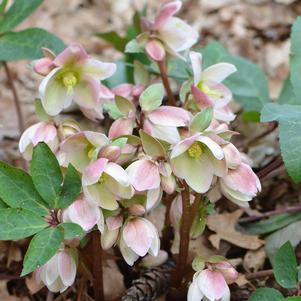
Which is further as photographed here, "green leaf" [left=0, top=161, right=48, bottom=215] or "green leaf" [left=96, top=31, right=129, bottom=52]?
"green leaf" [left=96, top=31, right=129, bottom=52]

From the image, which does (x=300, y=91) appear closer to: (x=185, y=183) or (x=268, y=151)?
(x=268, y=151)

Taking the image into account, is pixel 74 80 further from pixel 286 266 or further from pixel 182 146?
pixel 286 266

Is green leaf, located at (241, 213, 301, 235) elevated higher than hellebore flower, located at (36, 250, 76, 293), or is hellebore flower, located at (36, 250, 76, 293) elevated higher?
hellebore flower, located at (36, 250, 76, 293)

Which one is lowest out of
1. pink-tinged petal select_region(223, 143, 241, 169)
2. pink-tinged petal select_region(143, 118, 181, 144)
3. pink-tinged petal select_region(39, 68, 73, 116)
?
pink-tinged petal select_region(223, 143, 241, 169)

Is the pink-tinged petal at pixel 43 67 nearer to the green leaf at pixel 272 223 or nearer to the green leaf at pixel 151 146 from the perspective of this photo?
the green leaf at pixel 151 146

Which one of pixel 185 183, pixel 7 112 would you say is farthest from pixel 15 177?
pixel 7 112

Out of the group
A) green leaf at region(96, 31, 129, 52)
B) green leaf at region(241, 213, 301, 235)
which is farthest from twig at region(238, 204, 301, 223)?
green leaf at region(96, 31, 129, 52)

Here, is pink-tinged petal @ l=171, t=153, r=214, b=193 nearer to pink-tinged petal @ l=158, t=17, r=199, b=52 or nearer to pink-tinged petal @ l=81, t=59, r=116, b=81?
pink-tinged petal @ l=81, t=59, r=116, b=81

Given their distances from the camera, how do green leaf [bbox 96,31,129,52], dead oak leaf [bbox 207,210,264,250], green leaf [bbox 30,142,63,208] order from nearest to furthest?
green leaf [bbox 30,142,63,208], dead oak leaf [bbox 207,210,264,250], green leaf [bbox 96,31,129,52]
